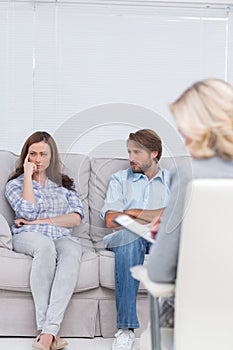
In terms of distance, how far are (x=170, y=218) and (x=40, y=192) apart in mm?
1928

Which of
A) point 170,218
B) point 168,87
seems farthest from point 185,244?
point 168,87

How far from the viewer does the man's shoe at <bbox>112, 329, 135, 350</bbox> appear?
3.15 meters

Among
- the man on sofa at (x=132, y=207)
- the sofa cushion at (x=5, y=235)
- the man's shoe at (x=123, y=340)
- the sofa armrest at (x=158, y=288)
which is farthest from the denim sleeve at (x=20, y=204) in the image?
the sofa armrest at (x=158, y=288)

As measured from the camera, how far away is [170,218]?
175 cm

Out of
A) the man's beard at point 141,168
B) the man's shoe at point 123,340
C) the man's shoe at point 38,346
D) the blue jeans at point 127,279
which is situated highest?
the man's beard at point 141,168

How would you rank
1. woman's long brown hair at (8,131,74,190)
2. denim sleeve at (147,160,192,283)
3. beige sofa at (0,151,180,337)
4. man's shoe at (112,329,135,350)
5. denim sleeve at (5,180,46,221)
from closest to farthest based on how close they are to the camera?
1. denim sleeve at (147,160,192,283)
2. man's shoe at (112,329,135,350)
3. beige sofa at (0,151,180,337)
4. denim sleeve at (5,180,46,221)
5. woman's long brown hair at (8,131,74,190)

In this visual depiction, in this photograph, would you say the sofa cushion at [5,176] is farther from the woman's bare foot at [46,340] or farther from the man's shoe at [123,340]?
the man's shoe at [123,340]

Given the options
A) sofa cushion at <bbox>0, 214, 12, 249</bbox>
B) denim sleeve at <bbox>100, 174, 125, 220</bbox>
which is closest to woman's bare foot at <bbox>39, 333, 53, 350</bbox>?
sofa cushion at <bbox>0, 214, 12, 249</bbox>

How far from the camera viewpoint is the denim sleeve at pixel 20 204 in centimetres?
350

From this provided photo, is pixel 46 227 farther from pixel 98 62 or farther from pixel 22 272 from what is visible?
pixel 98 62

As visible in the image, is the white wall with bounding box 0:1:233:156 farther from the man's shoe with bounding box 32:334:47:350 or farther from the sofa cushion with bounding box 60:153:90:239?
the man's shoe with bounding box 32:334:47:350

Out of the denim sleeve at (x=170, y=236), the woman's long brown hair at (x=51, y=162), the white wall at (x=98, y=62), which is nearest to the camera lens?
the denim sleeve at (x=170, y=236)

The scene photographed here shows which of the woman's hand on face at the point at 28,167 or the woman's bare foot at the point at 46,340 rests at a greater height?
the woman's hand on face at the point at 28,167

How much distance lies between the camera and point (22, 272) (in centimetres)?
324
